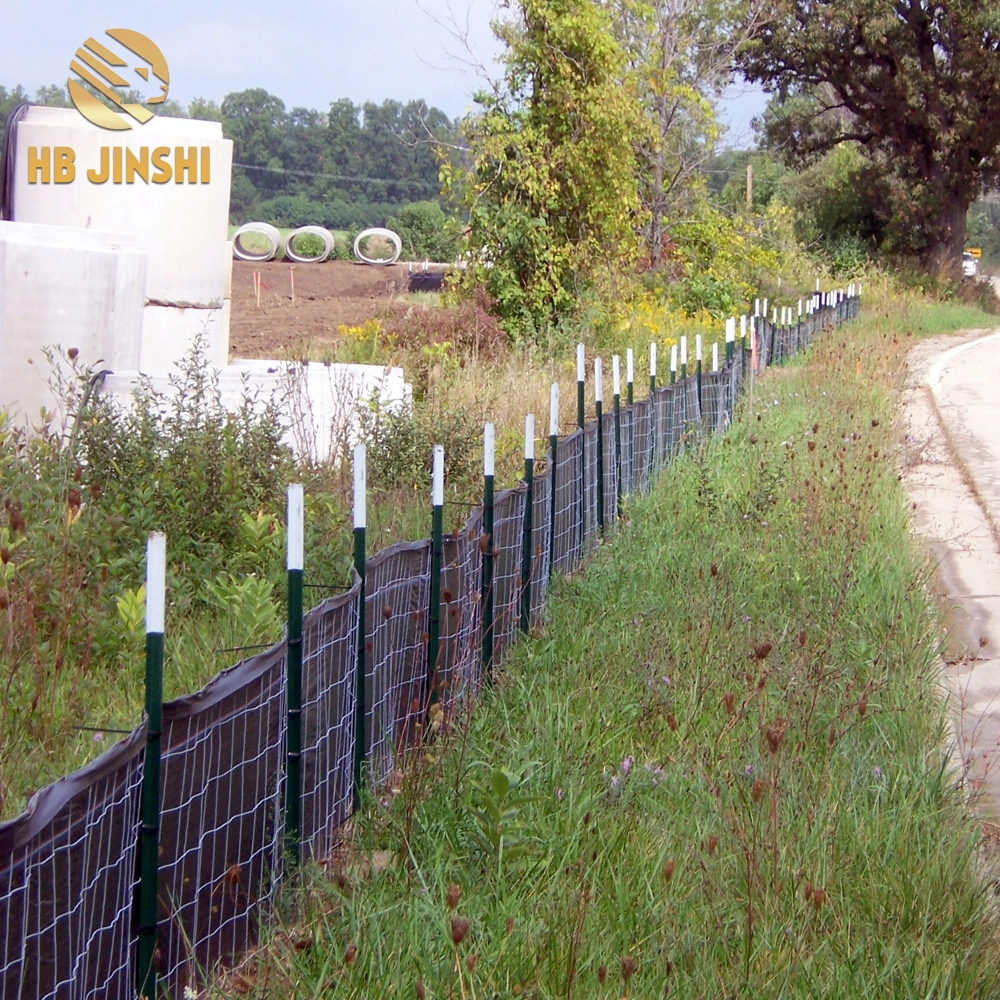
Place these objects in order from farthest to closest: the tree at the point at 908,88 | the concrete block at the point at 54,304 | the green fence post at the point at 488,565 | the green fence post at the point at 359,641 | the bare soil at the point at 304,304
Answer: the tree at the point at 908,88 < the bare soil at the point at 304,304 < the concrete block at the point at 54,304 < the green fence post at the point at 488,565 < the green fence post at the point at 359,641

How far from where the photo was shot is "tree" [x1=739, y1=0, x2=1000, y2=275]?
30812 millimetres

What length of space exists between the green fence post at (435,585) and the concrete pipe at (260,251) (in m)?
41.2

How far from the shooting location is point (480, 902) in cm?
345

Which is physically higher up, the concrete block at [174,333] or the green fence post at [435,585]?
the concrete block at [174,333]

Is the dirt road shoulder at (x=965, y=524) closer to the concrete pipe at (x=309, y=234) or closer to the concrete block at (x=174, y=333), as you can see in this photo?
the concrete block at (x=174, y=333)

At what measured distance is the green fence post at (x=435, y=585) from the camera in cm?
451

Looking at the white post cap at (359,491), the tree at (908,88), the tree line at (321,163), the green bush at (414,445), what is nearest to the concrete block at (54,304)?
the green bush at (414,445)

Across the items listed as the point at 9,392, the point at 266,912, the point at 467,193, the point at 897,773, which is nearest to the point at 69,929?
the point at 266,912

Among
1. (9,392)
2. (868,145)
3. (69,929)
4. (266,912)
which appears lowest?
(266,912)

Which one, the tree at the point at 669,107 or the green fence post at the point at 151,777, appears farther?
the tree at the point at 669,107

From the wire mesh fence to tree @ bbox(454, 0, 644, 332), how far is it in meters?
9.08

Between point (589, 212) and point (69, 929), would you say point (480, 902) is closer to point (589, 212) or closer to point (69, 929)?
point (69, 929)

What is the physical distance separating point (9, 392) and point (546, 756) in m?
5.91

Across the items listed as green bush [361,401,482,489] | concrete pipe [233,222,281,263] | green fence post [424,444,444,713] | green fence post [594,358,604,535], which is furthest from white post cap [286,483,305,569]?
concrete pipe [233,222,281,263]
